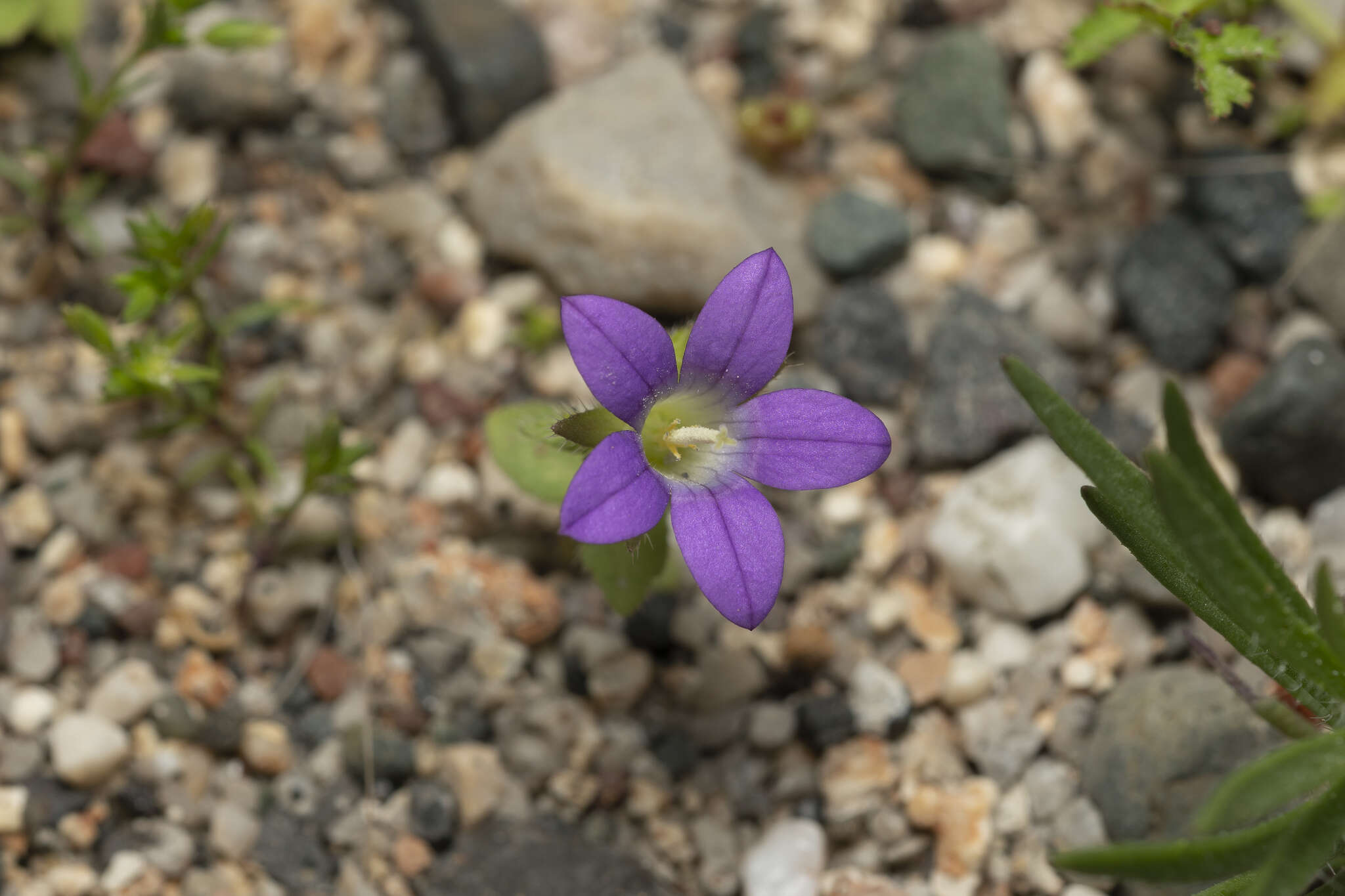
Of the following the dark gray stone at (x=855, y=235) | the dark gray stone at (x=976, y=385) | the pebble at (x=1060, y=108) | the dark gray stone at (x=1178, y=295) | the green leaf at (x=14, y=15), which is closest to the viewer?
the green leaf at (x=14, y=15)

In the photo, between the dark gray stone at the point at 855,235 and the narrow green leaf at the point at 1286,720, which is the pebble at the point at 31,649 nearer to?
the dark gray stone at the point at 855,235

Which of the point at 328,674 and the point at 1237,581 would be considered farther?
the point at 328,674

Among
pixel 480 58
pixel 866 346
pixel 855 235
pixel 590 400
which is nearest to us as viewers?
pixel 590 400

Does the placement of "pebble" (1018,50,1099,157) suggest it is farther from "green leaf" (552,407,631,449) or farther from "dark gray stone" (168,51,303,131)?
"dark gray stone" (168,51,303,131)

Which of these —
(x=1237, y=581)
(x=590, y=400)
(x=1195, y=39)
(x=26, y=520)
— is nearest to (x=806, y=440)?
(x=1237, y=581)

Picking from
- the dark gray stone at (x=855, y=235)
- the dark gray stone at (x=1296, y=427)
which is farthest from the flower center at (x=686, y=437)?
the dark gray stone at (x=1296, y=427)

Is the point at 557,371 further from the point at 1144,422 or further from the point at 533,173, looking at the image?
the point at 1144,422

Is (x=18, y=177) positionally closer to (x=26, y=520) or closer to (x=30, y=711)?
(x=26, y=520)
